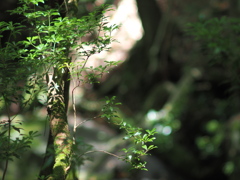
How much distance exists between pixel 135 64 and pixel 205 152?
2581mm

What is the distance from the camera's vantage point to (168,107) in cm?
528

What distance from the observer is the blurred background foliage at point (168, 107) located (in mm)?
5094

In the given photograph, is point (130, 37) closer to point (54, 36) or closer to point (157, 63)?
point (157, 63)

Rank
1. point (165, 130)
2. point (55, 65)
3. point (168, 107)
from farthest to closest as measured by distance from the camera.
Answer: point (168, 107) < point (165, 130) < point (55, 65)

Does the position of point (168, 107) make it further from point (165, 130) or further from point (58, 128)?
point (58, 128)

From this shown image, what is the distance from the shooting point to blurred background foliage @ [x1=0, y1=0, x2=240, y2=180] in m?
5.09

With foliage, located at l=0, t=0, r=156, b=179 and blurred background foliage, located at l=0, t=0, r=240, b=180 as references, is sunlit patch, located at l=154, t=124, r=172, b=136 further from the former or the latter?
foliage, located at l=0, t=0, r=156, b=179

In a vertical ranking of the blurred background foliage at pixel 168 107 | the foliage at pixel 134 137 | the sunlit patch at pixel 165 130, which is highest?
the blurred background foliage at pixel 168 107

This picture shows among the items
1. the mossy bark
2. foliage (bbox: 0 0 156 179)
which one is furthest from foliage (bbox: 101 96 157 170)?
the mossy bark

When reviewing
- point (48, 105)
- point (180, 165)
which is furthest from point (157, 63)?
point (48, 105)

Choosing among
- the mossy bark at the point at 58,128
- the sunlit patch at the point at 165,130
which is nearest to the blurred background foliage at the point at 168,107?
the sunlit patch at the point at 165,130

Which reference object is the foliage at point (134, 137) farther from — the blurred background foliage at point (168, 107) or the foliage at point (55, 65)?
the blurred background foliage at point (168, 107)

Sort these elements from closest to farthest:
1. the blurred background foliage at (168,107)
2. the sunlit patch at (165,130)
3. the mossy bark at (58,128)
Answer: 1. the mossy bark at (58,128)
2. the sunlit patch at (165,130)
3. the blurred background foliage at (168,107)

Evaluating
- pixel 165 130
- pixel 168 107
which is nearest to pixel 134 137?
pixel 165 130
